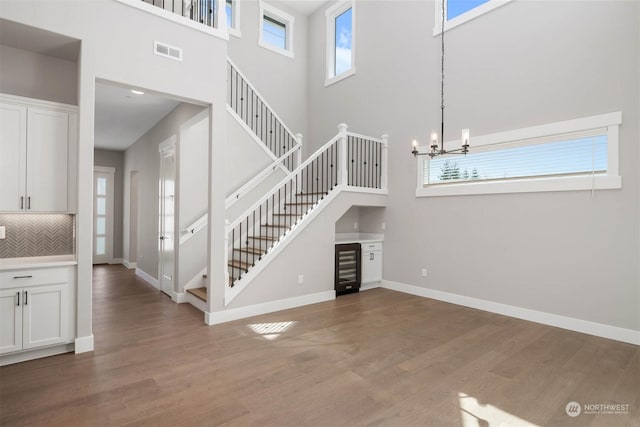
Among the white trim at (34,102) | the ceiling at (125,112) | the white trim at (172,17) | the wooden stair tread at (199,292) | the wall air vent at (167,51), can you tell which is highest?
the white trim at (172,17)

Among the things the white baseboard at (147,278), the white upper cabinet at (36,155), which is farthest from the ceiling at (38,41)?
the white baseboard at (147,278)

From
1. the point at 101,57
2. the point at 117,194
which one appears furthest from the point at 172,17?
the point at 117,194

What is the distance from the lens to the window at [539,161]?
12.9 ft

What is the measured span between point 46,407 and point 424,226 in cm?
520

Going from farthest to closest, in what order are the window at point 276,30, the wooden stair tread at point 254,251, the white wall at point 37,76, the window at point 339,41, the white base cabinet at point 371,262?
the window at point 276,30, the window at point 339,41, the white base cabinet at point 371,262, the wooden stair tread at point 254,251, the white wall at point 37,76

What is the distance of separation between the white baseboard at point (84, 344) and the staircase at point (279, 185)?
4.82 ft

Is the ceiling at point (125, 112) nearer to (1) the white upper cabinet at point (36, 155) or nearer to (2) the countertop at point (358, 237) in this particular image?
(1) the white upper cabinet at point (36, 155)

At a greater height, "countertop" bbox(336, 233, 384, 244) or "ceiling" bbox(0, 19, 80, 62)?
"ceiling" bbox(0, 19, 80, 62)

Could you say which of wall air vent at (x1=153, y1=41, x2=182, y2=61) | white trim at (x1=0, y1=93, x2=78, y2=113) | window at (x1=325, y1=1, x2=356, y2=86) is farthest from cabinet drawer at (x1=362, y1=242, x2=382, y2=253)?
white trim at (x1=0, y1=93, x2=78, y2=113)

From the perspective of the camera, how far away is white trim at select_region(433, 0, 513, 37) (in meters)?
4.90

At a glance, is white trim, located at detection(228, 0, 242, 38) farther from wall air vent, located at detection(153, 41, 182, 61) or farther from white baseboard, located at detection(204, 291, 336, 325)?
white baseboard, located at detection(204, 291, 336, 325)

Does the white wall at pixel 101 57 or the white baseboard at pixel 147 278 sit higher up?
the white wall at pixel 101 57

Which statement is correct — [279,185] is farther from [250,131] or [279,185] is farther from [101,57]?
[101,57]

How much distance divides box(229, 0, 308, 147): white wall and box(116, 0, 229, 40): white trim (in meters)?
3.36
